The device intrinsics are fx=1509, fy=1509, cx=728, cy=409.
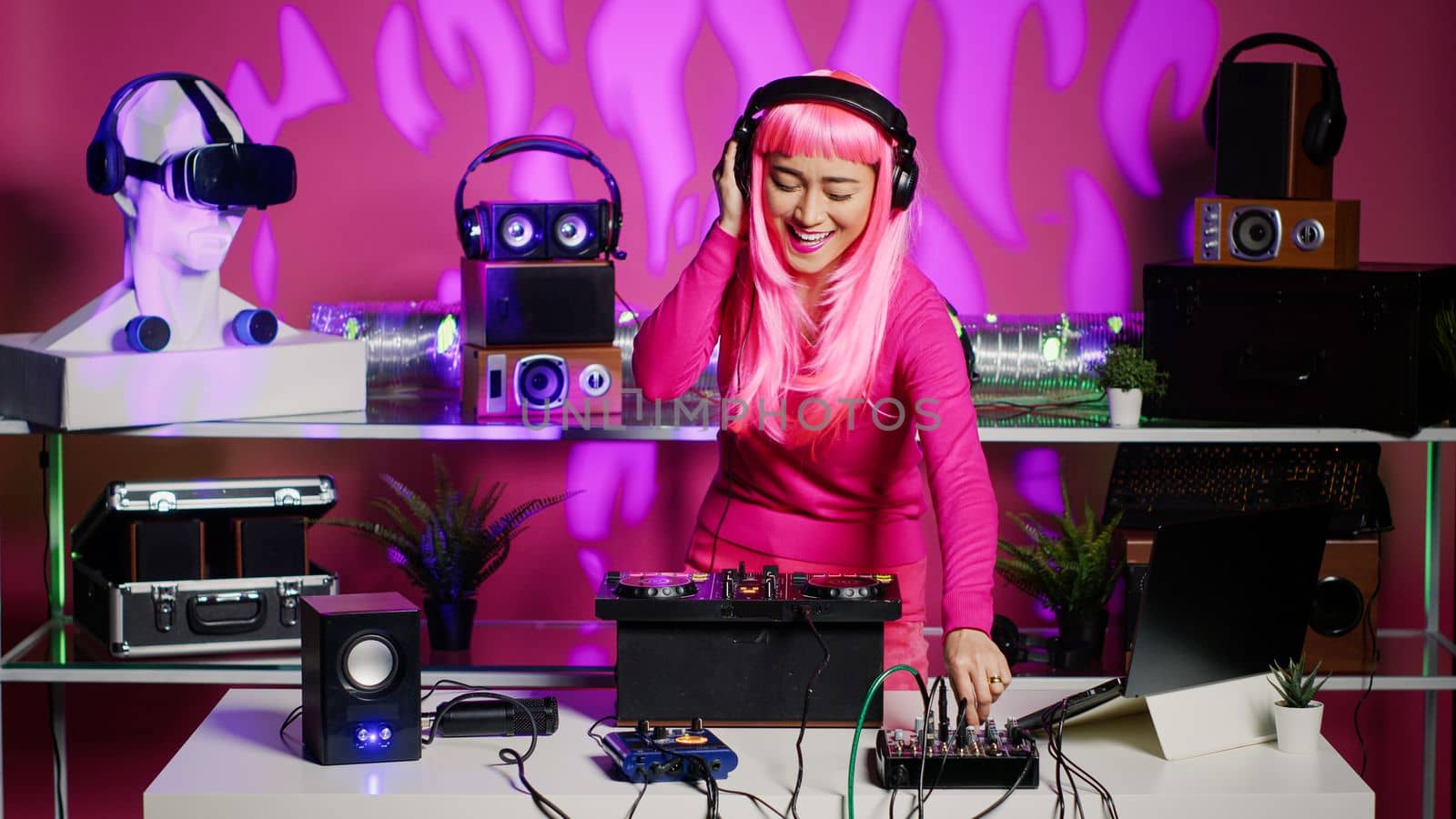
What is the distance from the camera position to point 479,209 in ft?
9.73

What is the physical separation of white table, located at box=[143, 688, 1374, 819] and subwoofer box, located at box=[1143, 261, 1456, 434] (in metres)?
1.17

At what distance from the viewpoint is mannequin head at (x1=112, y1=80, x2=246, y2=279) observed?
276 cm

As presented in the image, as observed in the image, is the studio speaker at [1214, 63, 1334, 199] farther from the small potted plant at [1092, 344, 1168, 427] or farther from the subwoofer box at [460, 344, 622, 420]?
the subwoofer box at [460, 344, 622, 420]

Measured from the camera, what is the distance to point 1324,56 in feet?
9.78

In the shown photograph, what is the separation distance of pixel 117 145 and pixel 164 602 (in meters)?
0.88

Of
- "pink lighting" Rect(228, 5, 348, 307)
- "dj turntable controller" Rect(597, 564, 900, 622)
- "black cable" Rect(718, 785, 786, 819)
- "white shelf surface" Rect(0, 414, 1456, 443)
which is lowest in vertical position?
"black cable" Rect(718, 785, 786, 819)

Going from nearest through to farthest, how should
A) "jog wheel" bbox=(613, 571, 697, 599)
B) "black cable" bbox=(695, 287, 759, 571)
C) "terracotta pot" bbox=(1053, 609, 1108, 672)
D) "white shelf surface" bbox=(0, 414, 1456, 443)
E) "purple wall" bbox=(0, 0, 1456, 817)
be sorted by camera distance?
"jog wheel" bbox=(613, 571, 697, 599)
"black cable" bbox=(695, 287, 759, 571)
"white shelf surface" bbox=(0, 414, 1456, 443)
"terracotta pot" bbox=(1053, 609, 1108, 672)
"purple wall" bbox=(0, 0, 1456, 817)

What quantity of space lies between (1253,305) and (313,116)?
2087mm

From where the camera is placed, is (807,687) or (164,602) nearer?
(807,687)

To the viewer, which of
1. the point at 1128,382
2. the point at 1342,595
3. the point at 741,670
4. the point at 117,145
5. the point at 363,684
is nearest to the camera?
the point at 363,684

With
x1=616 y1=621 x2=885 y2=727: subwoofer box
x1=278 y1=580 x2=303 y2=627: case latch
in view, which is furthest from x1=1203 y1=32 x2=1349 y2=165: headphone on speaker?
x1=278 y1=580 x2=303 y2=627: case latch

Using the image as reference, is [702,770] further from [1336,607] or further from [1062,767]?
[1336,607]

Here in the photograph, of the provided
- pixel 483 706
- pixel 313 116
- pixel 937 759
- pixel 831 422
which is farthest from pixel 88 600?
pixel 937 759

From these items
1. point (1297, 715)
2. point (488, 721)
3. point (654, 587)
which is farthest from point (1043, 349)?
point (488, 721)
